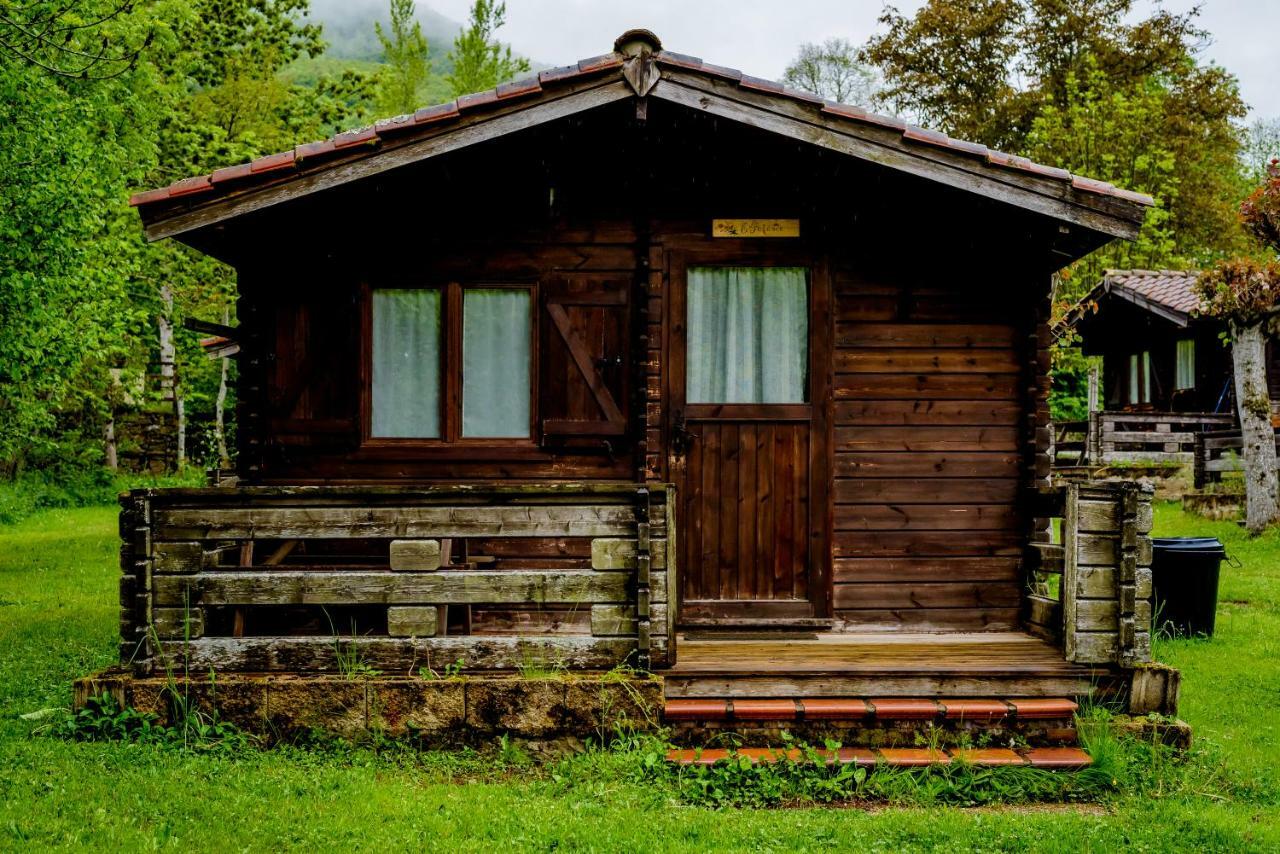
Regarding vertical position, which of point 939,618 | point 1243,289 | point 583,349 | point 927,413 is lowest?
point 939,618

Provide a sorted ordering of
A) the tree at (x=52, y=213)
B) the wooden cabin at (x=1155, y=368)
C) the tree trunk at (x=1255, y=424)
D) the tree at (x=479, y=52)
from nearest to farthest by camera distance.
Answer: the tree at (x=52, y=213) → the tree trunk at (x=1255, y=424) → the wooden cabin at (x=1155, y=368) → the tree at (x=479, y=52)

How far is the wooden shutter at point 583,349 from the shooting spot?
7.13 meters

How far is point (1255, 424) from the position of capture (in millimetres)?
13672

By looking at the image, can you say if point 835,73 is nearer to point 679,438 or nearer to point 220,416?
point 220,416

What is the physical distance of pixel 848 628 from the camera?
7070mm

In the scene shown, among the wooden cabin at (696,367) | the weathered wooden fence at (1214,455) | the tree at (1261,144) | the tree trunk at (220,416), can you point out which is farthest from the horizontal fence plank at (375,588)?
the tree at (1261,144)

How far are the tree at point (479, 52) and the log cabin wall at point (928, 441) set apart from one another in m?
20.3

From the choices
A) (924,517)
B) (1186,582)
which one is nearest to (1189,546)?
(1186,582)

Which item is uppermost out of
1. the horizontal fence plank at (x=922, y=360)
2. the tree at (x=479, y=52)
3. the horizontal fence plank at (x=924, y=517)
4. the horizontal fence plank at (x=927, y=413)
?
the tree at (x=479, y=52)

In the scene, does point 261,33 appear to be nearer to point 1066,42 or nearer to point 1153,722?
point 1153,722

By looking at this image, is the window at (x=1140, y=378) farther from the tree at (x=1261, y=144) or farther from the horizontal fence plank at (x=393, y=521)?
the horizontal fence plank at (x=393, y=521)

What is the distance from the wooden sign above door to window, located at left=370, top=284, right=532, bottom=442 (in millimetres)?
1567

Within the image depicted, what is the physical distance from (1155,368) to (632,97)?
23.4 metres

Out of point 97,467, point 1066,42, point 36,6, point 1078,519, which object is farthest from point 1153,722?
point 1066,42
